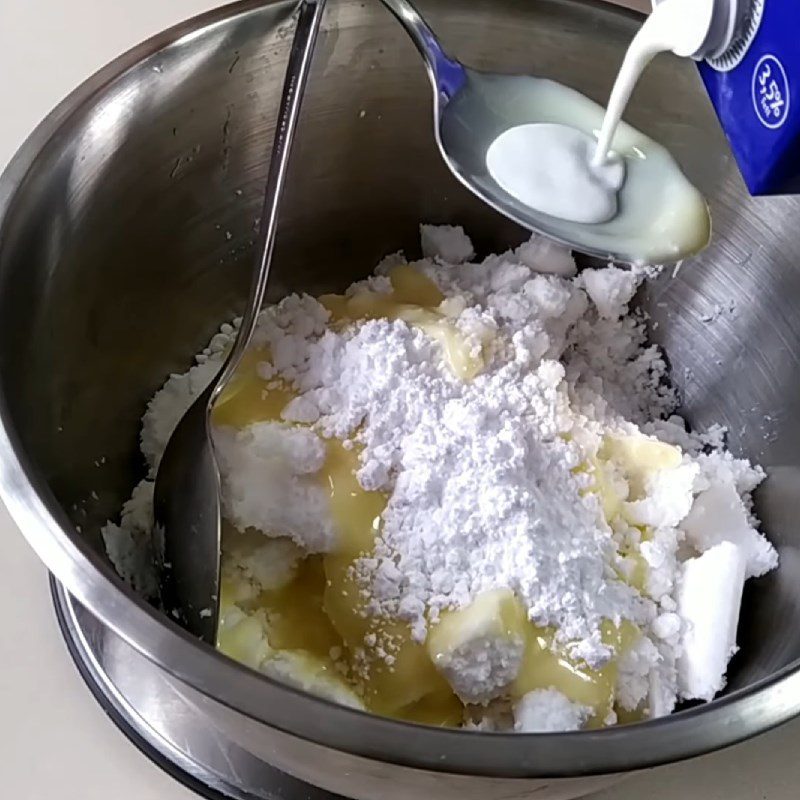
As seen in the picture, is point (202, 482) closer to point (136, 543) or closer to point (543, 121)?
point (136, 543)

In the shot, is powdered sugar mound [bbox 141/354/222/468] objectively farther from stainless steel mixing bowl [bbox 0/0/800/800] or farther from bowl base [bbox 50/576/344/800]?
bowl base [bbox 50/576/344/800]

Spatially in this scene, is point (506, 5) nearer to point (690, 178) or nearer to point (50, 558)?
point (690, 178)

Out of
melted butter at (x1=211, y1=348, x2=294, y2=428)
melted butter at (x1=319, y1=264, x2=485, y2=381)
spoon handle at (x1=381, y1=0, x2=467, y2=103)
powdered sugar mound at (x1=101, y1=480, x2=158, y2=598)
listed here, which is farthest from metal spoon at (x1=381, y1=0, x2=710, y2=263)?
powdered sugar mound at (x1=101, y1=480, x2=158, y2=598)

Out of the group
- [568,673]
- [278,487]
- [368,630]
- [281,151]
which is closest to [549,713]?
[568,673]

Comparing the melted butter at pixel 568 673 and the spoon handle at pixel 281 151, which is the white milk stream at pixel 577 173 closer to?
the spoon handle at pixel 281 151

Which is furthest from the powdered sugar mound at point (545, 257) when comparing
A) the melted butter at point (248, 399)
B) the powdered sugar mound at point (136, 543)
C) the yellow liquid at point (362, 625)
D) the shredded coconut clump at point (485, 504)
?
the powdered sugar mound at point (136, 543)
